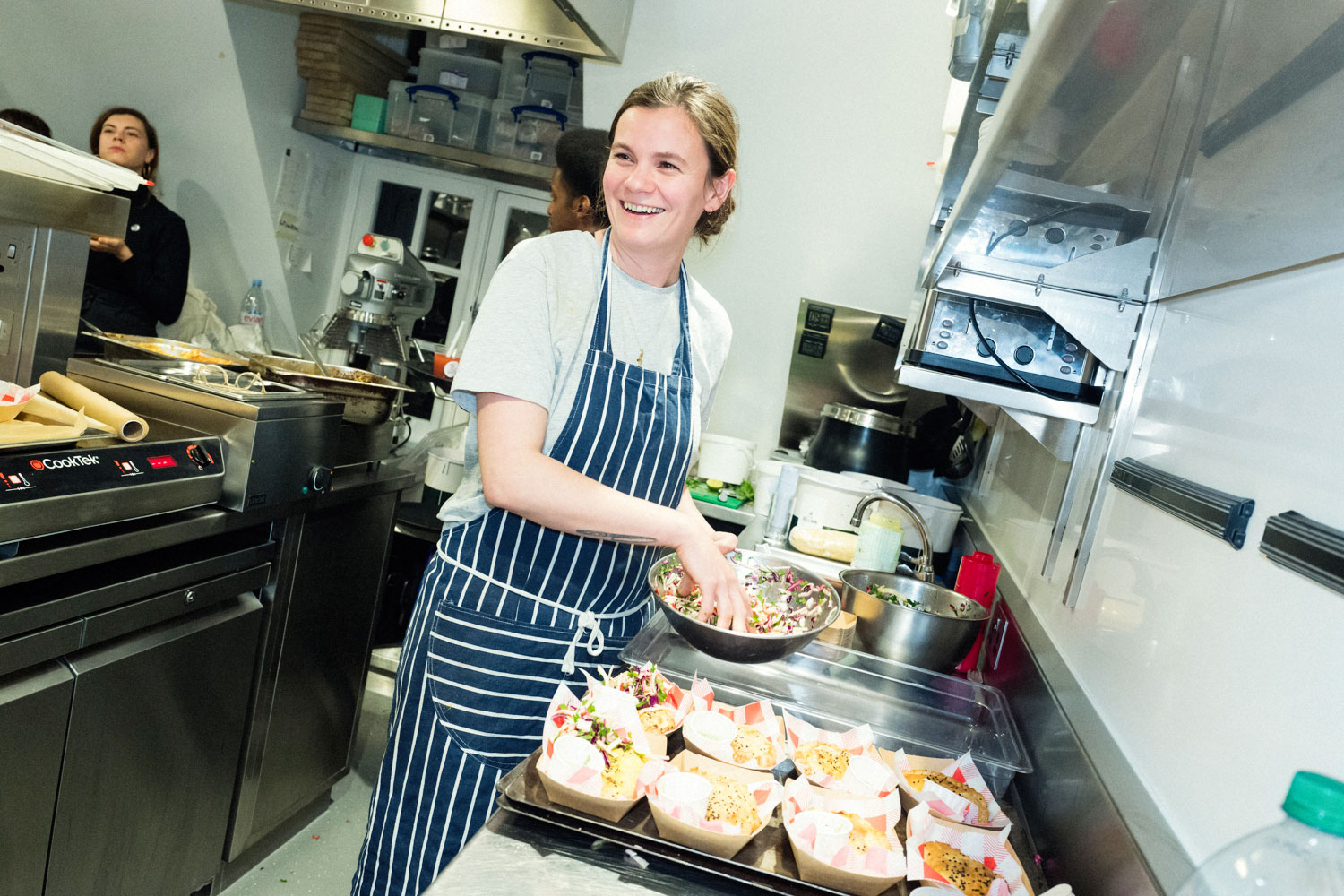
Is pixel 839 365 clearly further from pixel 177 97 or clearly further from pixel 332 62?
pixel 177 97

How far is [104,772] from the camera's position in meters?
1.72

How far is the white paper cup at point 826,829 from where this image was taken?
0.90m

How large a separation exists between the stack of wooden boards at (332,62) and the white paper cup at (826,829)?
172 inches

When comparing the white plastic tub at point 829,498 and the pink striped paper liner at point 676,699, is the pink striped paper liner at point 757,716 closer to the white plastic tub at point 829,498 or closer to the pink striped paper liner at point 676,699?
the pink striped paper liner at point 676,699

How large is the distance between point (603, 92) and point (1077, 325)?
8.43 feet

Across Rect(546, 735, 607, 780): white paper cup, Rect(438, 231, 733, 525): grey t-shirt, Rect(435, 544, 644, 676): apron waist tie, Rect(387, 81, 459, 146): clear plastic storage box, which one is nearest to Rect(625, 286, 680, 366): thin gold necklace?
Rect(438, 231, 733, 525): grey t-shirt

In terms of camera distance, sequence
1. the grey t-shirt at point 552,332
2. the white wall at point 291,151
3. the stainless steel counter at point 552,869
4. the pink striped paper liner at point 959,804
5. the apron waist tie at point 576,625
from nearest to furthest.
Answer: the stainless steel counter at point 552,869
the pink striped paper liner at point 959,804
the grey t-shirt at point 552,332
the apron waist tie at point 576,625
the white wall at point 291,151

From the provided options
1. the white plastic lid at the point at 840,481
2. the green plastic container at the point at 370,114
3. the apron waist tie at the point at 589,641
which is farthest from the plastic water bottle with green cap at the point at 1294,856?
the green plastic container at the point at 370,114

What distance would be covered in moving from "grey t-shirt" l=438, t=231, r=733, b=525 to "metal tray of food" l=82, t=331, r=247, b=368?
1071 millimetres

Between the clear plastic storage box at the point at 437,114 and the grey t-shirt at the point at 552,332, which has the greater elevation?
the clear plastic storage box at the point at 437,114

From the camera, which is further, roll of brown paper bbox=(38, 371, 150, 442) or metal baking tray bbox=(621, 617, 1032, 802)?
roll of brown paper bbox=(38, 371, 150, 442)

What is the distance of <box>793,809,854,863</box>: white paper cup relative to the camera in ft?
2.94

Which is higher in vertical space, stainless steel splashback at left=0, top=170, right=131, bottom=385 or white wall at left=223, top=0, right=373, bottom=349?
white wall at left=223, top=0, right=373, bottom=349

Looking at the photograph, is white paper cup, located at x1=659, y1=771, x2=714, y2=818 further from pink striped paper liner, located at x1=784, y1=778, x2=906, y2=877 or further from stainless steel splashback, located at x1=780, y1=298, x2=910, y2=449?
stainless steel splashback, located at x1=780, y1=298, x2=910, y2=449
